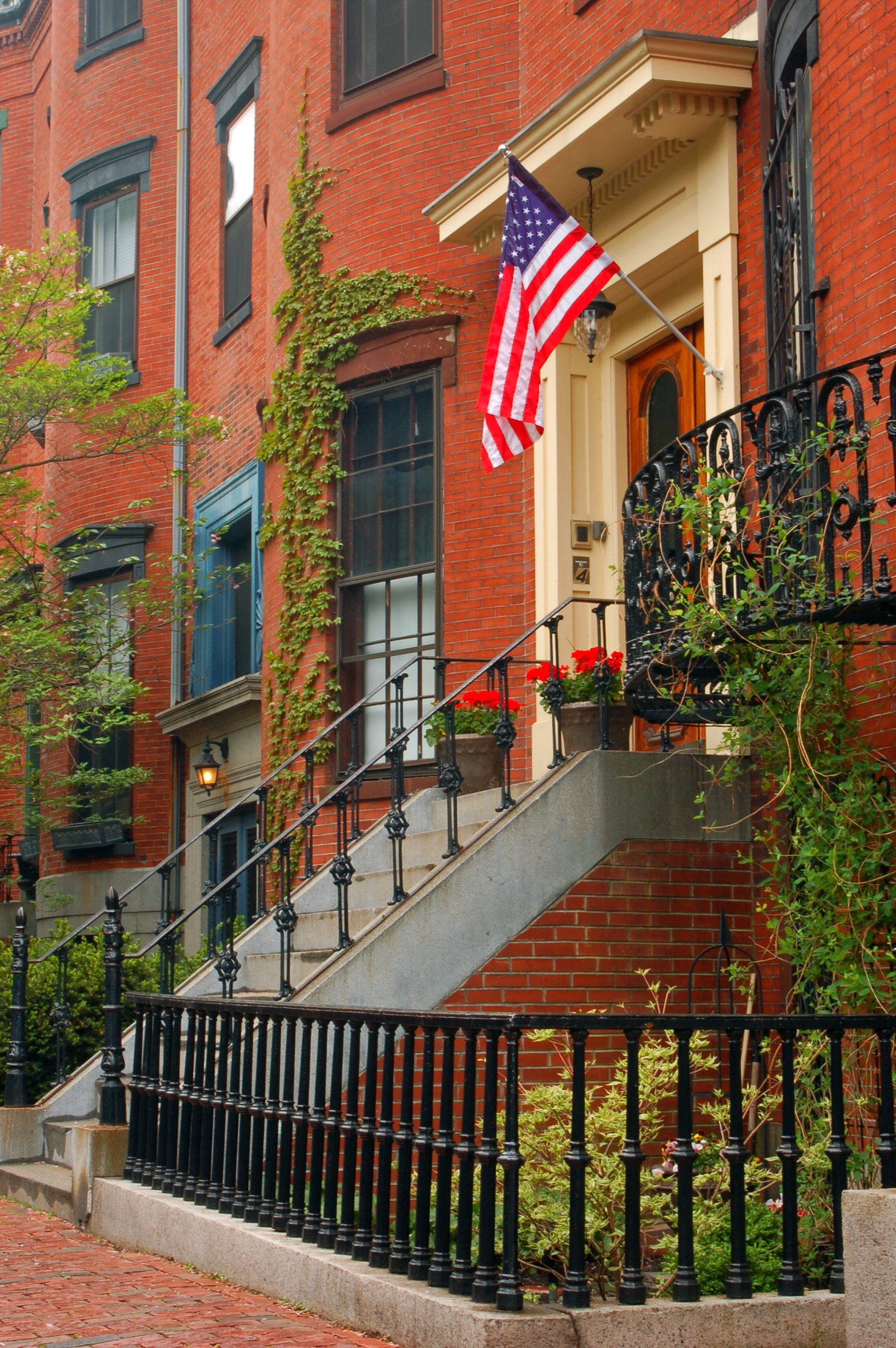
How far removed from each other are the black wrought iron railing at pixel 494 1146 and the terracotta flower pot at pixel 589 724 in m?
1.78

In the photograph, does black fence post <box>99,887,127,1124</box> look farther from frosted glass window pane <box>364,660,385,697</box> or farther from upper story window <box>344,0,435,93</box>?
upper story window <box>344,0,435,93</box>

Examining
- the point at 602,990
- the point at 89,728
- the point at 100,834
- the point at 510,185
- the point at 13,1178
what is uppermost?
the point at 510,185

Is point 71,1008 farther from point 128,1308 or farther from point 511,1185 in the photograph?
point 511,1185

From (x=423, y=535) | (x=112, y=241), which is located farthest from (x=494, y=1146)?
(x=112, y=241)

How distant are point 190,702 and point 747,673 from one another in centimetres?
963

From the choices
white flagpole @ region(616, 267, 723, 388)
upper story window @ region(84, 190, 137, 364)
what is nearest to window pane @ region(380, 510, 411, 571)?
white flagpole @ region(616, 267, 723, 388)

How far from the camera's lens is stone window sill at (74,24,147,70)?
1858cm

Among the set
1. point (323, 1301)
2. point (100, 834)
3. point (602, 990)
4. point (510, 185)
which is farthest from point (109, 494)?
point (323, 1301)

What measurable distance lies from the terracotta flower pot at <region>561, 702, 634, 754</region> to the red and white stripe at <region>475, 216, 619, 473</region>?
1.79 metres

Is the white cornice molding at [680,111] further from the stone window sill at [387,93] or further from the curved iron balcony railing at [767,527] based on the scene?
the stone window sill at [387,93]

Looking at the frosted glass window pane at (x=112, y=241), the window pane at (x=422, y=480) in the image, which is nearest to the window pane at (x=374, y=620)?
the window pane at (x=422, y=480)

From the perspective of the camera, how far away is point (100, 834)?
17156 mm

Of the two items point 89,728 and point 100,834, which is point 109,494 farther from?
point 100,834

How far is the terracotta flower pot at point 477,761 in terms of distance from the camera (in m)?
10.3
